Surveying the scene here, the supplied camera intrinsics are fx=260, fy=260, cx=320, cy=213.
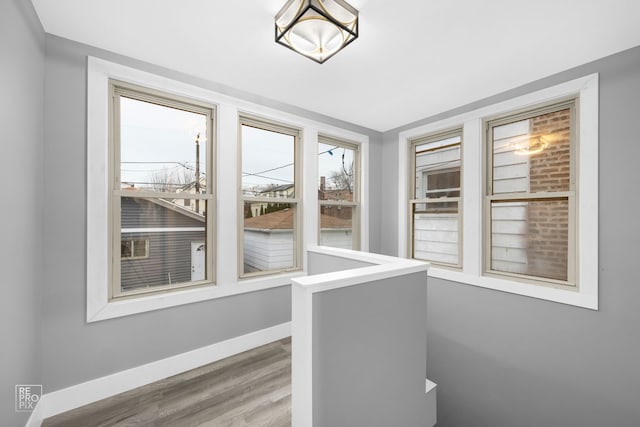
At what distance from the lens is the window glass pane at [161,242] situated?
211 centimetres

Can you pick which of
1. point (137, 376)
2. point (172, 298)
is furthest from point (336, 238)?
point (137, 376)

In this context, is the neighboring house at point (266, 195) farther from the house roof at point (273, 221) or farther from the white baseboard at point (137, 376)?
the white baseboard at point (137, 376)

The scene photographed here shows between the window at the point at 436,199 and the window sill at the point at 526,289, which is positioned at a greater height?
the window at the point at 436,199

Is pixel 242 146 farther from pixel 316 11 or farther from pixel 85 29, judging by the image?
pixel 316 11

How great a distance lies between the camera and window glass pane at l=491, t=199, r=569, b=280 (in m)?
2.37

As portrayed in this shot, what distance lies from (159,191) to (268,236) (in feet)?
3.72

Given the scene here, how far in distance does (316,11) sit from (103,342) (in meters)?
2.62

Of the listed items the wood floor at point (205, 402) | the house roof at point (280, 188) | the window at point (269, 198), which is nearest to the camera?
the wood floor at point (205, 402)

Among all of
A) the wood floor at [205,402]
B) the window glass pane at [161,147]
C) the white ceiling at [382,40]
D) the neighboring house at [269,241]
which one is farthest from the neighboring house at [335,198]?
the wood floor at [205,402]

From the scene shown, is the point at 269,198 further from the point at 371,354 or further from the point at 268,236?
the point at 371,354

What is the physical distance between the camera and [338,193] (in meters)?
3.53

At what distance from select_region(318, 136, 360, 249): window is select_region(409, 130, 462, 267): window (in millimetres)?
785

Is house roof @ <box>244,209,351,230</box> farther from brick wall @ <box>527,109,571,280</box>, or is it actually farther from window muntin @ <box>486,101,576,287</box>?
brick wall @ <box>527,109,571,280</box>

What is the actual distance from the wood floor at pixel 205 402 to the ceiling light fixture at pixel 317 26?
248 cm
